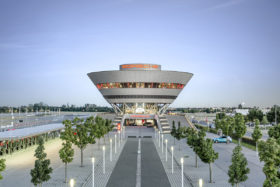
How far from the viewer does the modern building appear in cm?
9556

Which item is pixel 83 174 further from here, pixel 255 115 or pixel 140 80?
pixel 255 115

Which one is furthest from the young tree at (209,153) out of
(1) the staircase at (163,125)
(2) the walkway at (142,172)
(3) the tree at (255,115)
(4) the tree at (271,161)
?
(3) the tree at (255,115)

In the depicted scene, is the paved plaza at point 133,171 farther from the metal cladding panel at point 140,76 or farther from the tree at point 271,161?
the metal cladding panel at point 140,76

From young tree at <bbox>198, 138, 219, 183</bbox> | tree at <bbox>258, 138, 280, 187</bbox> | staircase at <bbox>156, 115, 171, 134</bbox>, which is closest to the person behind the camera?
tree at <bbox>258, 138, 280, 187</bbox>

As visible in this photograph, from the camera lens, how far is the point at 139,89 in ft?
319

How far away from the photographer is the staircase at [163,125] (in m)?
86.6

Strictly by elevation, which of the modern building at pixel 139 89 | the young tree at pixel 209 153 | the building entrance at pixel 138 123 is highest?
the modern building at pixel 139 89

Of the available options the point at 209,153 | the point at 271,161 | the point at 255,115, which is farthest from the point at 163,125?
the point at 271,161

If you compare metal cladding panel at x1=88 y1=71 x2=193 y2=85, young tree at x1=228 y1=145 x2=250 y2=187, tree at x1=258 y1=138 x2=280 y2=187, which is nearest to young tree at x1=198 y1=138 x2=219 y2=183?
young tree at x1=228 y1=145 x2=250 y2=187

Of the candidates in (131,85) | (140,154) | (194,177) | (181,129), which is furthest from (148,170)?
(131,85)

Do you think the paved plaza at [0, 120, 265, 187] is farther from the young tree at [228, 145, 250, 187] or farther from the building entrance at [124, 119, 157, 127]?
the building entrance at [124, 119, 157, 127]

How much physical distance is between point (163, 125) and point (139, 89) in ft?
54.7

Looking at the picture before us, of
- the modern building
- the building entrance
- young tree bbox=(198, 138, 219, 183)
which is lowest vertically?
the building entrance

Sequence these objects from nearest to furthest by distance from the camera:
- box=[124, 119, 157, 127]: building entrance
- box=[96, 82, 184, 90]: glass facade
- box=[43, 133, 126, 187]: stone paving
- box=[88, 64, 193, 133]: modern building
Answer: box=[43, 133, 126, 187]: stone paving < box=[88, 64, 193, 133]: modern building < box=[96, 82, 184, 90]: glass facade < box=[124, 119, 157, 127]: building entrance
